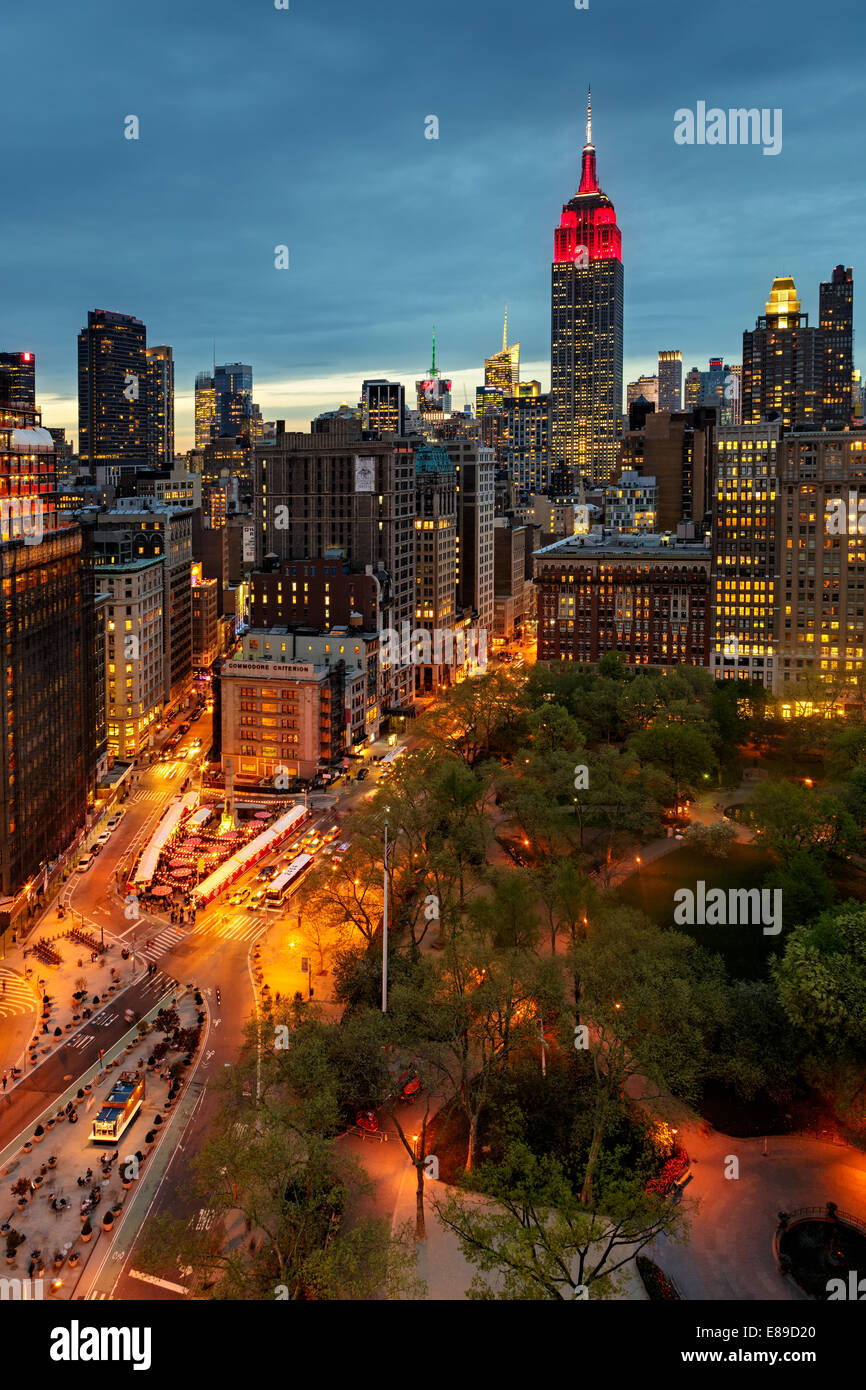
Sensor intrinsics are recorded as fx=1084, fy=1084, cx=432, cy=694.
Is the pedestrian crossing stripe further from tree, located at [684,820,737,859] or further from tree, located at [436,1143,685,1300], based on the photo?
tree, located at [684,820,737,859]

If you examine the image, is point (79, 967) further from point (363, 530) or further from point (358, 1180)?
point (363, 530)

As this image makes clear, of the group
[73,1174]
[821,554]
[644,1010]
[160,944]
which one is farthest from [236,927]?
[821,554]


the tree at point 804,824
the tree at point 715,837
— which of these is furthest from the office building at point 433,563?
the tree at point 804,824

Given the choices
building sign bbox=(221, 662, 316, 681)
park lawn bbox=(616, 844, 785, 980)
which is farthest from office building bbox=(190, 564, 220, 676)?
park lawn bbox=(616, 844, 785, 980)

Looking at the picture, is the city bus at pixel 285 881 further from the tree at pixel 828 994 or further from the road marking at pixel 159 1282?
the tree at pixel 828 994
